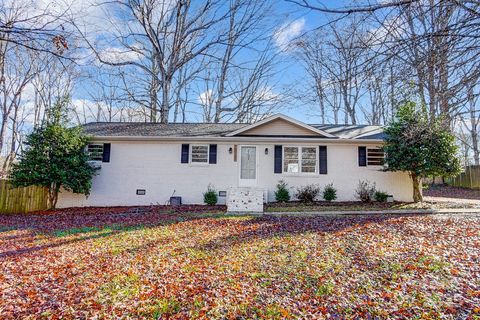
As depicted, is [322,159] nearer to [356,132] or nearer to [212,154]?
[356,132]

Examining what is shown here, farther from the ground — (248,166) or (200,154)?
(200,154)

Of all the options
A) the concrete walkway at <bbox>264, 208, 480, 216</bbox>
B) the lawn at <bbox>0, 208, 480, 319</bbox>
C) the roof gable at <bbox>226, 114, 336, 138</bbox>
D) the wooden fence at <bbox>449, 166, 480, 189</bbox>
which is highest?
the roof gable at <bbox>226, 114, 336, 138</bbox>

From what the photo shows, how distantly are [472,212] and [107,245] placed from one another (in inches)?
420

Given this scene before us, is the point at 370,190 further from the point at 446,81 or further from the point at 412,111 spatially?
the point at 446,81

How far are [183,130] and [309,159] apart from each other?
19.7 feet

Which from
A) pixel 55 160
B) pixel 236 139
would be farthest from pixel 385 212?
pixel 55 160

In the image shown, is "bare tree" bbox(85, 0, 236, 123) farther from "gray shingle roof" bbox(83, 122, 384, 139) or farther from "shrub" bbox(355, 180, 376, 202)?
"shrub" bbox(355, 180, 376, 202)

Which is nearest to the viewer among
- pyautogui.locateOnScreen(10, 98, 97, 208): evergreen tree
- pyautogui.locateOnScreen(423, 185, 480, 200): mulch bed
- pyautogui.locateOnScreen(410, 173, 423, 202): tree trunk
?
pyautogui.locateOnScreen(10, 98, 97, 208): evergreen tree

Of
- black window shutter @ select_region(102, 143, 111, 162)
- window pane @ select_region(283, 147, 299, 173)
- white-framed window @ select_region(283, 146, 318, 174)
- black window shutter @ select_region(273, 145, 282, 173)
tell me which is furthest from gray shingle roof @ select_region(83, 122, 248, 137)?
white-framed window @ select_region(283, 146, 318, 174)

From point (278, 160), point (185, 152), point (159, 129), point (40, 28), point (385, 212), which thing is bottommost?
point (385, 212)

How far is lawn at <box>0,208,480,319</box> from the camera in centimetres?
316

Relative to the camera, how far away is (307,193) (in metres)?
11.0

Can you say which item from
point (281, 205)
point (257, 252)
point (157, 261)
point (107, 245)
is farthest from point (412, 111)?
point (107, 245)

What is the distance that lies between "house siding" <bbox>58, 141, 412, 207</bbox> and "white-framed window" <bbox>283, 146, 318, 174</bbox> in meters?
0.23
